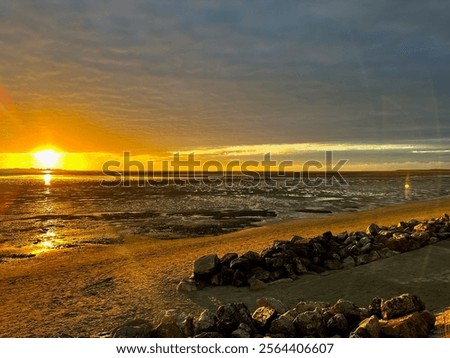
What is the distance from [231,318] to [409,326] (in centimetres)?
249

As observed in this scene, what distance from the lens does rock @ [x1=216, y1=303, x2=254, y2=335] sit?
6.01 m

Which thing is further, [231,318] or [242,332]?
[231,318]

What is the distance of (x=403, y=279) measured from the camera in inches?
365

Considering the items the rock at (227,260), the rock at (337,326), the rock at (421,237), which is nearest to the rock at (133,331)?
the rock at (337,326)

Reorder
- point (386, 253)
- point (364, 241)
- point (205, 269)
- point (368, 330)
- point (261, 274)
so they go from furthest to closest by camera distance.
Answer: point (364, 241) → point (386, 253) → point (205, 269) → point (261, 274) → point (368, 330)

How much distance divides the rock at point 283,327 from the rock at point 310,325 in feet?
0.25

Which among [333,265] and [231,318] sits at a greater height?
[231,318]

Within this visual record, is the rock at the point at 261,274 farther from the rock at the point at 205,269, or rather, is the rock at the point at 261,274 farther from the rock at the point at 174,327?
the rock at the point at 174,327

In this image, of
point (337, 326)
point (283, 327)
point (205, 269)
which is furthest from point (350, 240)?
point (283, 327)

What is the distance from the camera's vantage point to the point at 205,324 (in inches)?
240

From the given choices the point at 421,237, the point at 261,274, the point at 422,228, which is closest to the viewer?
the point at 261,274

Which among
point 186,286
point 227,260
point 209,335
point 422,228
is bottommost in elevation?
point 186,286

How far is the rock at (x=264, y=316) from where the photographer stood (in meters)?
6.14

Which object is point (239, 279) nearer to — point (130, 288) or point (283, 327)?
point (130, 288)
